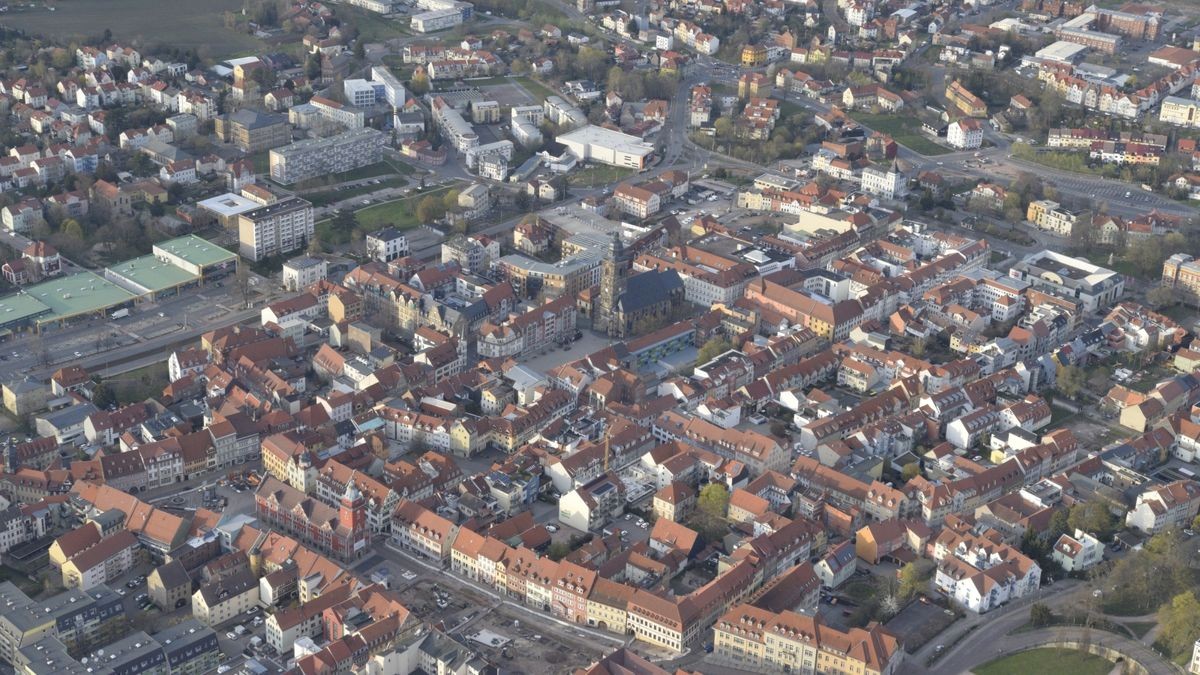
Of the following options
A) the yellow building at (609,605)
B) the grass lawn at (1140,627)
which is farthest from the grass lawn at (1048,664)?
the yellow building at (609,605)

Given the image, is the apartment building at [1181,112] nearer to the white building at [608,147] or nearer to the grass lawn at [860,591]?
the white building at [608,147]

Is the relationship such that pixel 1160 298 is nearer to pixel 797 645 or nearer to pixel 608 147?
pixel 608 147

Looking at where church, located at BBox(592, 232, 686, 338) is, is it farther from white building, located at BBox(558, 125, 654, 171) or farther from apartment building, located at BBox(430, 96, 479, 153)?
apartment building, located at BBox(430, 96, 479, 153)

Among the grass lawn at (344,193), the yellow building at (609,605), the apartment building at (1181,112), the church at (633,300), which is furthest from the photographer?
the apartment building at (1181,112)

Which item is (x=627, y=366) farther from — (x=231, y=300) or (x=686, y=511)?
(x=231, y=300)

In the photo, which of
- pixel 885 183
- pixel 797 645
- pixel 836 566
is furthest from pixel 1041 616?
pixel 885 183

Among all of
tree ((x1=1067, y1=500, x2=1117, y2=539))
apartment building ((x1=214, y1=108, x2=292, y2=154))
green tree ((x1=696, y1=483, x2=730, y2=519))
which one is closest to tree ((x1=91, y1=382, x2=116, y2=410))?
green tree ((x1=696, y1=483, x2=730, y2=519))
